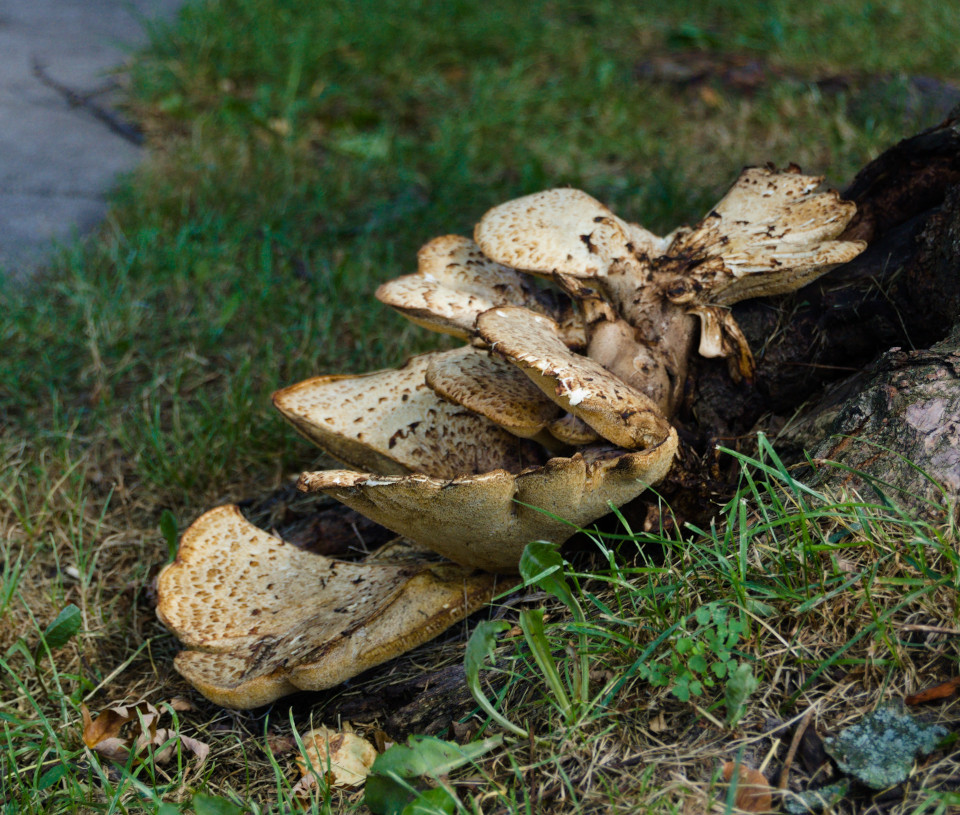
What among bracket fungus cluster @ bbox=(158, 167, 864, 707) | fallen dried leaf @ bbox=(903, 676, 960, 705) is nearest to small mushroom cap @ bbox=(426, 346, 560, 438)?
bracket fungus cluster @ bbox=(158, 167, 864, 707)

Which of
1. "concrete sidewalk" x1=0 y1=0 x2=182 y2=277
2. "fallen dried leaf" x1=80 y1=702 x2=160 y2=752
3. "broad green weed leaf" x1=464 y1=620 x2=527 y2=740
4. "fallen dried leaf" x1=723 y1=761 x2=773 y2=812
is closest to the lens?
"fallen dried leaf" x1=723 y1=761 x2=773 y2=812

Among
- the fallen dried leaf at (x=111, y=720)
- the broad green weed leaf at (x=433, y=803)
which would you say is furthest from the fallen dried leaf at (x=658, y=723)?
the fallen dried leaf at (x=111, y=720)

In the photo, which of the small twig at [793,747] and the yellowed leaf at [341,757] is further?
the yellowed leaf at [341,757]

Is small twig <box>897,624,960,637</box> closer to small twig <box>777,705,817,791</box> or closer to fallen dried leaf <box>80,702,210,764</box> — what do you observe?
small twig <box>777,705,817,791</box>

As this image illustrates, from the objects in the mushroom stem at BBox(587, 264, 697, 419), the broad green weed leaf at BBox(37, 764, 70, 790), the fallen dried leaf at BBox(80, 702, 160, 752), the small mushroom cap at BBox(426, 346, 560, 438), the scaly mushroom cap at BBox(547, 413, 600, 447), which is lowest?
the fallen dried leaf at BBox(80, 702, 160, 752)

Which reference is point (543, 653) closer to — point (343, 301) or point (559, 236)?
point (559, 236)

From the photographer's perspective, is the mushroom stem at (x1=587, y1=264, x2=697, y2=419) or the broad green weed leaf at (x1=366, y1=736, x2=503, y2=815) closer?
the broad green weed leaf at (x1=366, y1=736, x2=503, y2=815)

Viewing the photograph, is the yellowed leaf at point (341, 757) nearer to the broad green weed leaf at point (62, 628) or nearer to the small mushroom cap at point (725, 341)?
the broad green weed leaf at point (62, 628)
